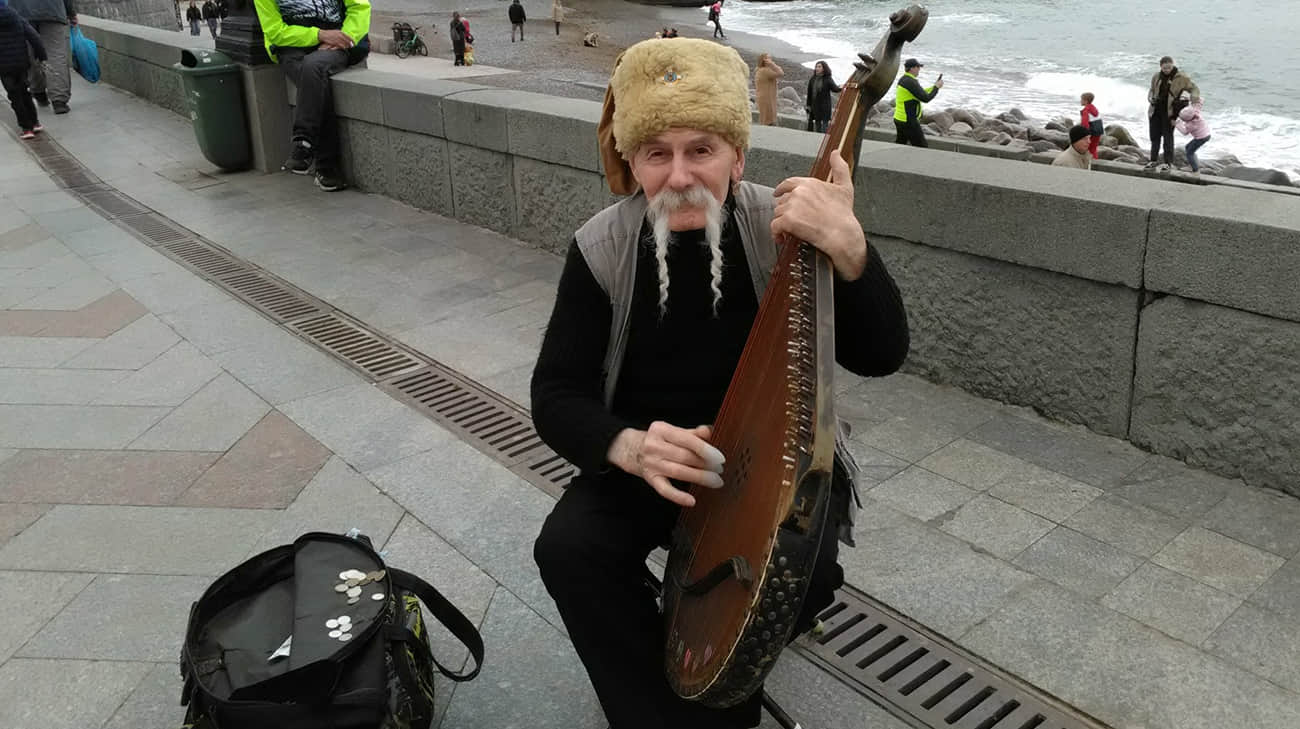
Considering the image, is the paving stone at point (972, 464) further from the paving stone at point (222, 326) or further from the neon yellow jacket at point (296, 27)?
the neon yellow jacket at point (296, 27)

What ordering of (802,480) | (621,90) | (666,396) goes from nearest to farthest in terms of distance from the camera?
(802,480) → (621,90) → (666,396)

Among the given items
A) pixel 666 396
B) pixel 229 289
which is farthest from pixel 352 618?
pixel 229 289

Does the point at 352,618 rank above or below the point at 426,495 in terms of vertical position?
above

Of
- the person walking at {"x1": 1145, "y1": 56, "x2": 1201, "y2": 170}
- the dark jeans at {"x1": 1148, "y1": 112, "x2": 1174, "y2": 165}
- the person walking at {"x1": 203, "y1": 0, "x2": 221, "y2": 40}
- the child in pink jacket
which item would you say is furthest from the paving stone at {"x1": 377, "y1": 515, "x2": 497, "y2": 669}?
the person walking at {"x1": 203, "y1": 0, "x2": 221, "y2": 40}

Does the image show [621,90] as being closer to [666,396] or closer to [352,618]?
[666,396]

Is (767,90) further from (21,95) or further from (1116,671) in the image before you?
(1116,671)

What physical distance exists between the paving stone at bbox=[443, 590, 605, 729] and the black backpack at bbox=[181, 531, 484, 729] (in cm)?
10

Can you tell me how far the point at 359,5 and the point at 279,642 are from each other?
712 centimetres

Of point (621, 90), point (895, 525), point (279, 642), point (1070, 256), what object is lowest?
point (895, 525)

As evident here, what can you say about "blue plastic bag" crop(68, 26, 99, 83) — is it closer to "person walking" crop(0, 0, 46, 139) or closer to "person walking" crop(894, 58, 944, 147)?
"person walking" crop(0, 0, 46, 139)

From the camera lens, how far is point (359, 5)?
27.6 feet

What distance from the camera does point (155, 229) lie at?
7605mm

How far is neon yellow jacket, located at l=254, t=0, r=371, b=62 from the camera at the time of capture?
8203 millimetres

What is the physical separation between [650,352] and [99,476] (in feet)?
8.61
